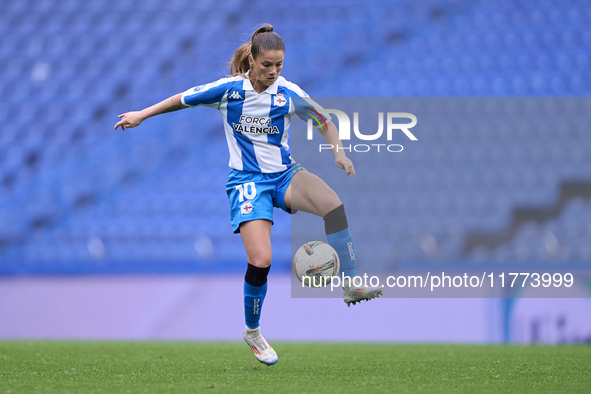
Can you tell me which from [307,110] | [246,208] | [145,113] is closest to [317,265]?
[246,208]

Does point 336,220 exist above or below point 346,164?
below

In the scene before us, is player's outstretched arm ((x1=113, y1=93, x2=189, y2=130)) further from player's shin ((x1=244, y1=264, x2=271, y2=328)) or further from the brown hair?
player's shin ((x1=244, y1=264, x2=271, y2=328))

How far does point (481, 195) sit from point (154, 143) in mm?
4686

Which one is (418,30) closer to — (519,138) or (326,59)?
(326,59)

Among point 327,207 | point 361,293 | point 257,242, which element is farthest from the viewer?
point 327,207

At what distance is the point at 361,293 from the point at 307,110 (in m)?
1.15

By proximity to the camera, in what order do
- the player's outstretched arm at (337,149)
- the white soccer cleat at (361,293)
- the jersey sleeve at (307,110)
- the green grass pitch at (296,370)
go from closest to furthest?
the green grass pitch at (296,370) < the white soccer cleat at (361,293) < the player's outstretched arm at (337,149) < the jersey sleeve at (307,110)

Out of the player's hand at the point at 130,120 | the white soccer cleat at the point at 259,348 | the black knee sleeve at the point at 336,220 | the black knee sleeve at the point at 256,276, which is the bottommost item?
the white soccer cleat at the point at 259,348

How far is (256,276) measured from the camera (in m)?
4.02

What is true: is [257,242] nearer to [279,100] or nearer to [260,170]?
[260,170]

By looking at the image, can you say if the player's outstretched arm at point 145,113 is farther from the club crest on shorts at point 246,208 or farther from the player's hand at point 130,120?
the club crest on shorts at point 246,208

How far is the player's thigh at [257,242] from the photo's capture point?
397 cm

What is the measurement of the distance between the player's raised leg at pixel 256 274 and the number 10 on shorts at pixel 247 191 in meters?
0.15

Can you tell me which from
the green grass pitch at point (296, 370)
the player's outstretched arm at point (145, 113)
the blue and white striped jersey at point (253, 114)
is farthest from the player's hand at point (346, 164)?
the green grass pitch at point (296, 370)
